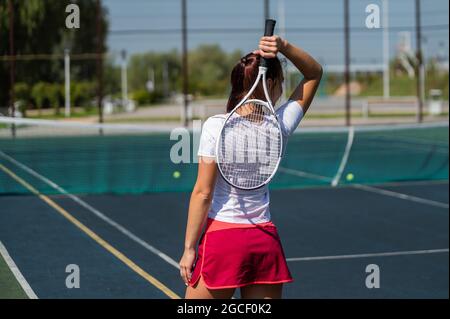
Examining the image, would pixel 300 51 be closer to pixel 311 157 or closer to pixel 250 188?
pixel 250 188

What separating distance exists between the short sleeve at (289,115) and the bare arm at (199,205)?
14.7 inches

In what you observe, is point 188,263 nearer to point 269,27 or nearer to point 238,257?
point 238,257

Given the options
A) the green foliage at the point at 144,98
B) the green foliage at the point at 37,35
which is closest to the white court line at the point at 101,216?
the green foliage at the point at 37,35

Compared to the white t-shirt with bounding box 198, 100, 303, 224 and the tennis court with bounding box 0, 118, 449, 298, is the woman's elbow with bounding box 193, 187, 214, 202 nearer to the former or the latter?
the white t-shirt with bounding box 198, 100, 303, 224

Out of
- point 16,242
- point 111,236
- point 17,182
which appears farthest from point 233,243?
point 17,182

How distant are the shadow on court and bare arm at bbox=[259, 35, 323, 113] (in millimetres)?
2531

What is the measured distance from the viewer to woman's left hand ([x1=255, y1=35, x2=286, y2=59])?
127 inches

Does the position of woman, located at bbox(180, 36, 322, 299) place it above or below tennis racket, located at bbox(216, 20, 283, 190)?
below

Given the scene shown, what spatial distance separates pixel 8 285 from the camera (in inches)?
196

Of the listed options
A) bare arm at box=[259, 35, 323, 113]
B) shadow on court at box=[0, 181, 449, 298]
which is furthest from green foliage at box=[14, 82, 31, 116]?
bare arm at box=[259, 35, 323, 113]

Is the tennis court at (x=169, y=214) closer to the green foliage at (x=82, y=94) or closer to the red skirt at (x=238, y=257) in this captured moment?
the red skirt at (x=238, y=257)

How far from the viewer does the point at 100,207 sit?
38.0 ft

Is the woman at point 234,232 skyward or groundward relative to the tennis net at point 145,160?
skyward

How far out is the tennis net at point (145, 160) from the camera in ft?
44.6
